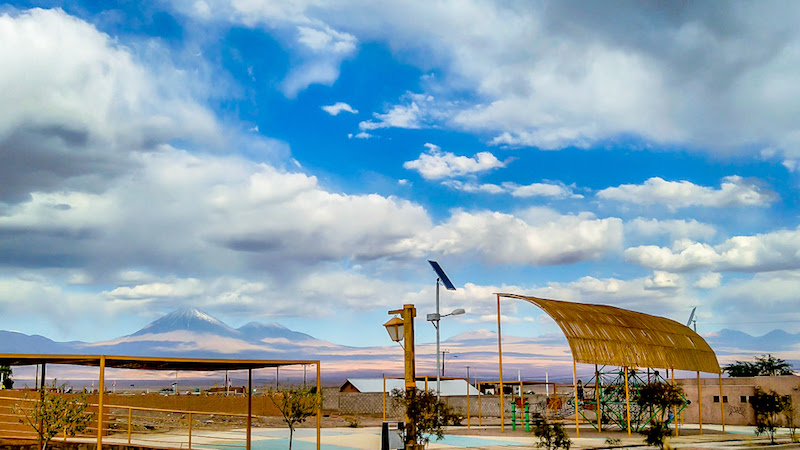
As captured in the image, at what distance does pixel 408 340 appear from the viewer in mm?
24344

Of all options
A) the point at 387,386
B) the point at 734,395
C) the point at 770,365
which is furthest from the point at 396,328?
the point at 770,365

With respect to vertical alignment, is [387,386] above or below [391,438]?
below

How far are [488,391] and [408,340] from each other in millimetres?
63706

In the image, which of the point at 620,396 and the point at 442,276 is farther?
the point at 620,396

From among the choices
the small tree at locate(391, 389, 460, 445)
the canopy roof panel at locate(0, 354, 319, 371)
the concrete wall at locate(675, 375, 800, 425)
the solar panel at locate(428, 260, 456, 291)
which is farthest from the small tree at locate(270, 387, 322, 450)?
the concrete wall at locate(675, 375, 800, 425)

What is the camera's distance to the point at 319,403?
2345 centimetres

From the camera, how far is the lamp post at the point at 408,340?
2422 cm

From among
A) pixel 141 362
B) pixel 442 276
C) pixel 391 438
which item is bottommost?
pixel 391 438

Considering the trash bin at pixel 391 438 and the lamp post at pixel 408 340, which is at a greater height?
the lamp post at pixel 408 340

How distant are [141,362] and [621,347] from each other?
24762mm

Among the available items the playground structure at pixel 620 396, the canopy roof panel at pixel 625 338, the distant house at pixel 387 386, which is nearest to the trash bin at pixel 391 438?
the canopy roof panel at pixel 625 338

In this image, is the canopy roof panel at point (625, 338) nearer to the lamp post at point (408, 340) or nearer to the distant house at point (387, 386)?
the lamp post at point (408, 340)

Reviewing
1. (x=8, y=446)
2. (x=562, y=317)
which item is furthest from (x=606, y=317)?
(x=8, y=446)

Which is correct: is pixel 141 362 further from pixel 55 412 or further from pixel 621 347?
pixel 621 347
